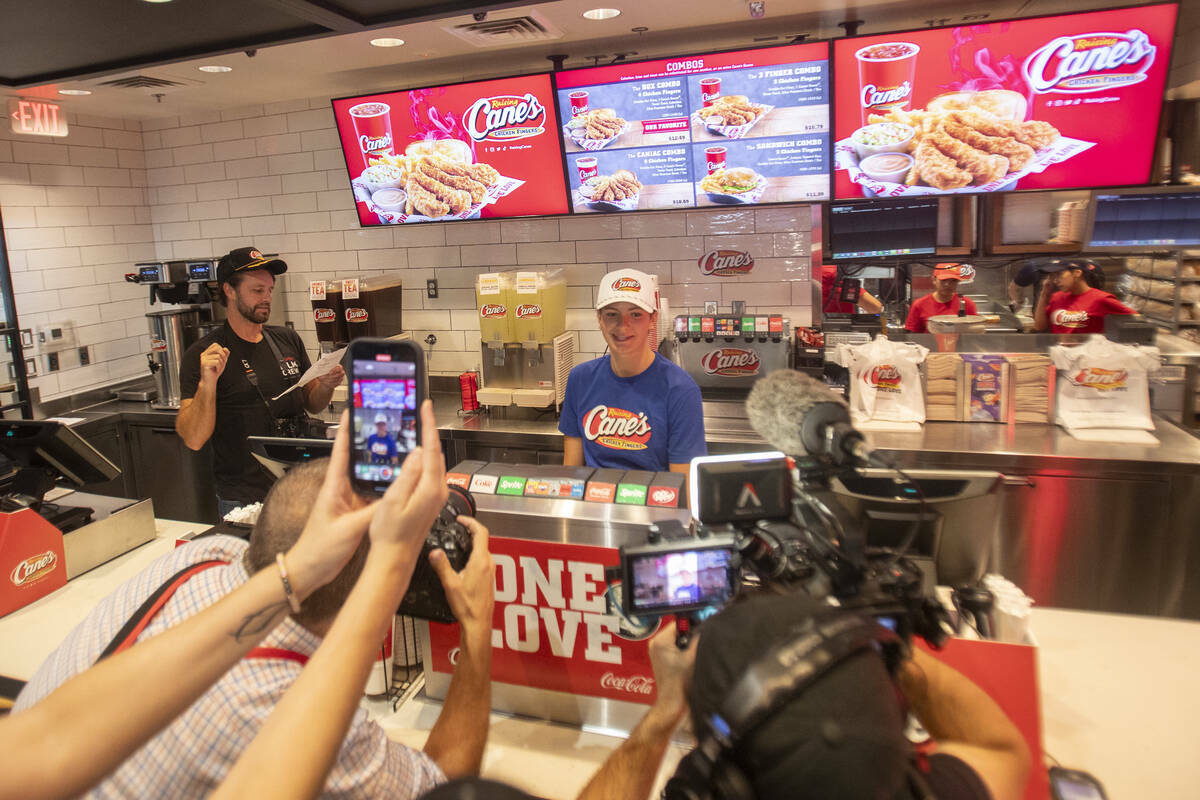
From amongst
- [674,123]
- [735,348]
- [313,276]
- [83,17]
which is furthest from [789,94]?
[313,276]

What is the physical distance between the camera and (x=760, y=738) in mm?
711

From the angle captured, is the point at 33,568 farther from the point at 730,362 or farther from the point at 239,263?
the point at 730,362

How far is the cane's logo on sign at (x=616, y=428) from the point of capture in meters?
2.63

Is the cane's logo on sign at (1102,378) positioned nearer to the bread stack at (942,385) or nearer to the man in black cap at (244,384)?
the bread stack at (942,385)

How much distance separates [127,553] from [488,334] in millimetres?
2221

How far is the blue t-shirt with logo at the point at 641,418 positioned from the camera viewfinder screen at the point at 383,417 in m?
1.64

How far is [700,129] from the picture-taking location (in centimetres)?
402

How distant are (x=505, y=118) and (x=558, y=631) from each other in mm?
3447

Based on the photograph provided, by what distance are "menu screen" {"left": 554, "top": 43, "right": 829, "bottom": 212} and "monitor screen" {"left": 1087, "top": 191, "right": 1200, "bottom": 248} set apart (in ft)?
5.60

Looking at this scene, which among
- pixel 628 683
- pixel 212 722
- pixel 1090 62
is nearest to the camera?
pixel 212 722

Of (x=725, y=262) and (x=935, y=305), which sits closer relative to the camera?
(x=725, y=262)

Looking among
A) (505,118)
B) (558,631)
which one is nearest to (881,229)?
(505,118)

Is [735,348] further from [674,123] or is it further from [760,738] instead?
[760,738]

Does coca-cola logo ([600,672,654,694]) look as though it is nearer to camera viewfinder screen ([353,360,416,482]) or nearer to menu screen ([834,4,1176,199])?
camera viewfinder screen ([353,360,416,482])
